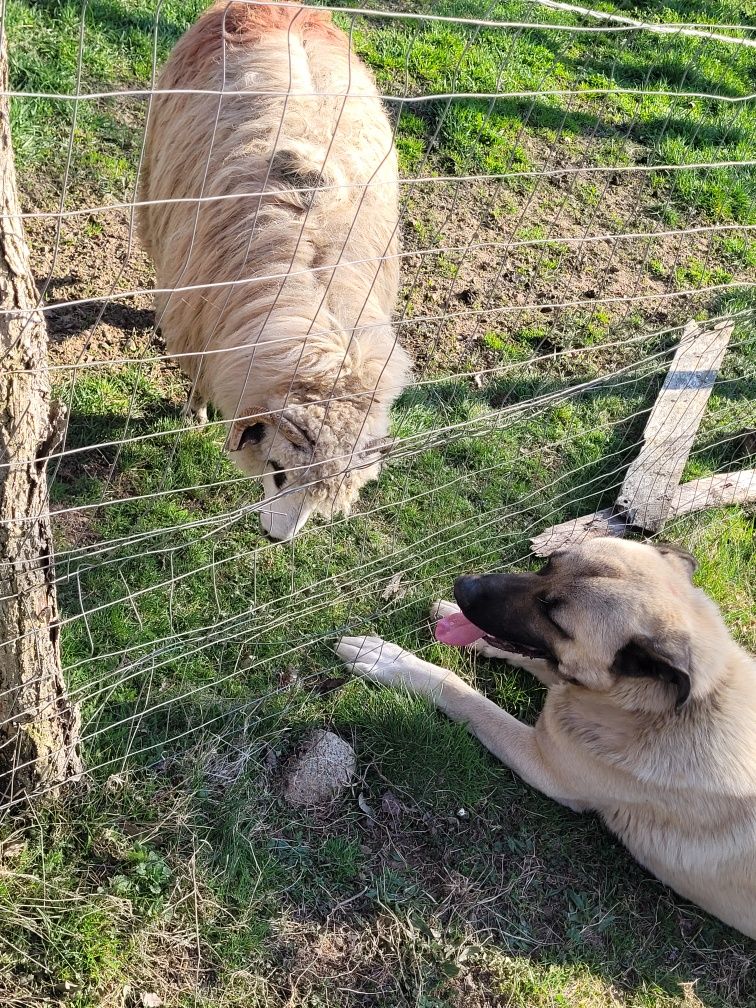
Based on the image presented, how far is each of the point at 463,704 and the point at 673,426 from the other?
2.30 metres

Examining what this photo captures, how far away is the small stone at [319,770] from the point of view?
3398 mm

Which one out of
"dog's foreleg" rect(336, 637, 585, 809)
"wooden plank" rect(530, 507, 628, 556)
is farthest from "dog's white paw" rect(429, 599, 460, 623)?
"wooden plank" rect(530, 507, 628, 556)

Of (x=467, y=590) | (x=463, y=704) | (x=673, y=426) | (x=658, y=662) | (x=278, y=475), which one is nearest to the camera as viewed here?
(x=658, y=662)

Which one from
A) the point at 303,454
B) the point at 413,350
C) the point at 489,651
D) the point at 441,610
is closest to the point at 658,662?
the point at 489,651

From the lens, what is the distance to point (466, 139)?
239 inches

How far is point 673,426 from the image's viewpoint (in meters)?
5.02

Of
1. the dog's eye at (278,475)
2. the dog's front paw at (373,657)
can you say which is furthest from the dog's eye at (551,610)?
the dog's eye at (278,475)

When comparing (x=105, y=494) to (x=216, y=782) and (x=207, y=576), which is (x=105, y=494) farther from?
(x=216, y=782)

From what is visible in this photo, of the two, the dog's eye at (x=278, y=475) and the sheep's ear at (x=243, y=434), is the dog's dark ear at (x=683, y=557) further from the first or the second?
the sheep's ear at (x=243, y=434)

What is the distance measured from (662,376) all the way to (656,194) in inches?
77.9

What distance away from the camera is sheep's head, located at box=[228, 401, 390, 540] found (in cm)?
344

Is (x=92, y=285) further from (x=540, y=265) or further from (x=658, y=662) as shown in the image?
(x=658, y=662)

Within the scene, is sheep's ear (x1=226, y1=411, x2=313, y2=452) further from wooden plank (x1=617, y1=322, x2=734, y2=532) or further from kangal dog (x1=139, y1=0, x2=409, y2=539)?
wooden plank (x1=617, y1=322, x2=734, y2=532)

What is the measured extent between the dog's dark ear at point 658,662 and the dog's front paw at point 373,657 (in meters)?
1.09
